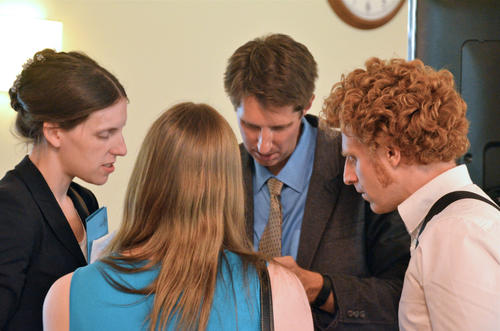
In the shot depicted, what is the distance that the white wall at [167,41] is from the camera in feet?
8.80

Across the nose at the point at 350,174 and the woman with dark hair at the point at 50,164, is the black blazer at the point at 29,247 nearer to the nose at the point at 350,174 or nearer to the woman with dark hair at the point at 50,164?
the woman with dark hair at the point at 50,164

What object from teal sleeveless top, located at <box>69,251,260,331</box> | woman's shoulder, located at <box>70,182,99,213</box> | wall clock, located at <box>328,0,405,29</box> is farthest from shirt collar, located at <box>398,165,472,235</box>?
wall clock, located at <box>328,0,405,29</box>

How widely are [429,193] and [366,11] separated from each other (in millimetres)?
2047

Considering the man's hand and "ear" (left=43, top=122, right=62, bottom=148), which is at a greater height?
"ear" (left=43, top=122, right=62, bottom=148)

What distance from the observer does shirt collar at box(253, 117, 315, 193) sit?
153 cm

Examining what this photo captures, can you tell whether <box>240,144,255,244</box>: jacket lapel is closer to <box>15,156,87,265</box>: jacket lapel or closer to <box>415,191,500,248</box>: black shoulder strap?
<box>15,156,87,265</box>: jacket lapel

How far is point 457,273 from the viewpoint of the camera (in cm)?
88

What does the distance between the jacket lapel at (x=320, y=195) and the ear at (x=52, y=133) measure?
25.9 inches

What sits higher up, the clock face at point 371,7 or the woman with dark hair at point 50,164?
the clock face at point 371,7

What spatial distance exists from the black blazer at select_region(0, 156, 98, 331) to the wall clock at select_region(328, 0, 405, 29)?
2025mm

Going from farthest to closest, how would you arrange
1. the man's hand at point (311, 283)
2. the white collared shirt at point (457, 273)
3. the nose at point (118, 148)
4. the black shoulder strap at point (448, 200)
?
the nose at point (118, 148), the man's hand at point (311, 283), the black shoulder strap at point (448, 200), the white collared shirt at point (457, 273)

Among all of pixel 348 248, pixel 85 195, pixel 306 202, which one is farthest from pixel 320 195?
pixel 85 195

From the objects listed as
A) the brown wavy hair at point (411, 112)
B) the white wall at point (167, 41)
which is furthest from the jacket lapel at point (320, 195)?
the white wall at point (167, 41)

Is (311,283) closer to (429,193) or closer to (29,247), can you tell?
(429,193)
